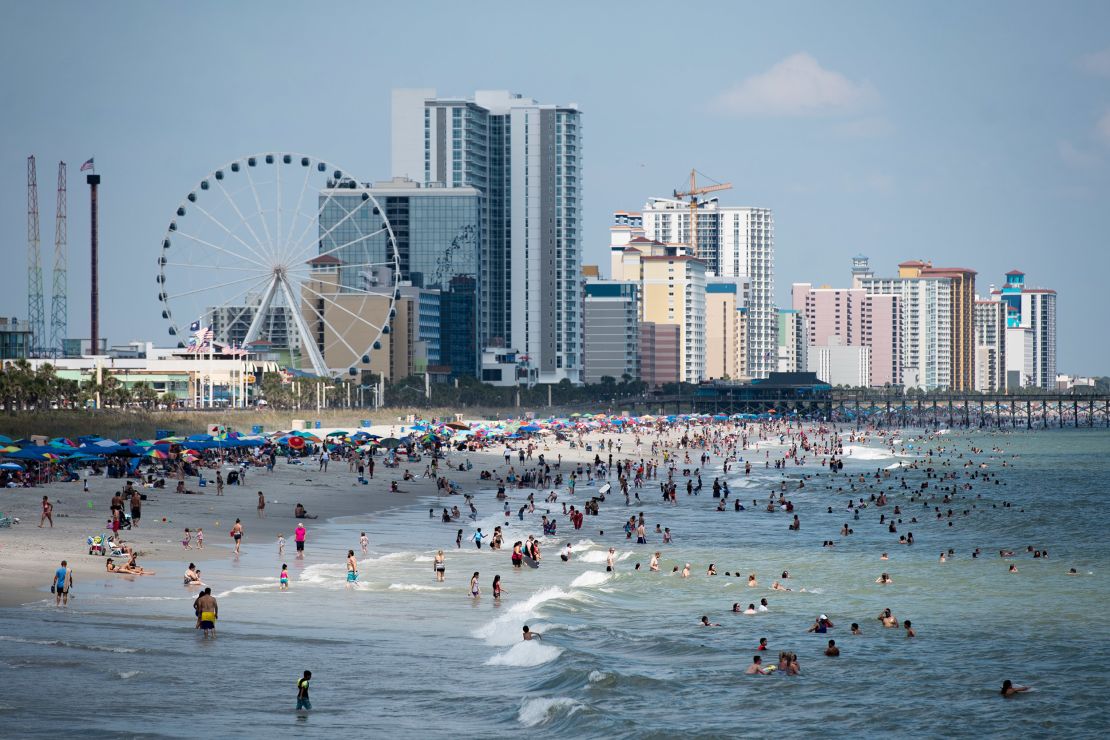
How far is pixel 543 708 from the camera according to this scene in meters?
25.9

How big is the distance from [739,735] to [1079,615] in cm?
1739

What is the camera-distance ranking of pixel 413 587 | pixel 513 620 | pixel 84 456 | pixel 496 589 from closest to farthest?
1. pixel 513 620
2. pixel 496 589
3. pixel 413 587
4. pixel 84 456

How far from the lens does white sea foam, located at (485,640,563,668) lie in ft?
98.2

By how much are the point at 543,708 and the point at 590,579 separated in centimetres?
1777

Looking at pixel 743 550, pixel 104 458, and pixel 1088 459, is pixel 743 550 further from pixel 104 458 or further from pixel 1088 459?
pixel 1088 459

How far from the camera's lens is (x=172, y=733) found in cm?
2223

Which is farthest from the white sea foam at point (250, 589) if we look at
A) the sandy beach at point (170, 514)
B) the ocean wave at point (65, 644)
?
the ocean wave at point (65, 644)

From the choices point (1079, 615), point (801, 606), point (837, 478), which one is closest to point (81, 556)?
point (801, 606)

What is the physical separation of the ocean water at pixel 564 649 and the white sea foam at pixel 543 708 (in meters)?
0.05

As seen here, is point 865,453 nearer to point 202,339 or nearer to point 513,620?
point 202,339

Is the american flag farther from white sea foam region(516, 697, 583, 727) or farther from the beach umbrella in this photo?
white sea foam region(516, 697, 583, 727)

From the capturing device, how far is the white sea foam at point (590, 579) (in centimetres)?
4250

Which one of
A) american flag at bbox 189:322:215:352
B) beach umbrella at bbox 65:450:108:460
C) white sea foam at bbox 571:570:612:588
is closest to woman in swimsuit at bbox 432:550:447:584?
white sea foam at bbox 571:570:612:588

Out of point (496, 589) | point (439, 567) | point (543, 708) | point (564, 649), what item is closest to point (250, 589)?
point (439, 567)
